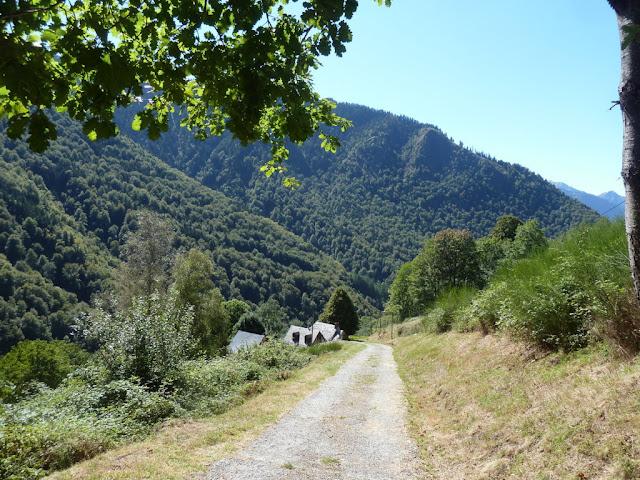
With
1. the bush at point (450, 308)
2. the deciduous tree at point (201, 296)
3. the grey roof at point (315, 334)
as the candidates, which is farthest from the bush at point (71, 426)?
the grey roof at point (315, 334)

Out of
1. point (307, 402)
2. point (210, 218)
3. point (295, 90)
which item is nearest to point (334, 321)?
point (307, 402)

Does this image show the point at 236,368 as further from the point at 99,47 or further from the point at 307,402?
the point at 99,47

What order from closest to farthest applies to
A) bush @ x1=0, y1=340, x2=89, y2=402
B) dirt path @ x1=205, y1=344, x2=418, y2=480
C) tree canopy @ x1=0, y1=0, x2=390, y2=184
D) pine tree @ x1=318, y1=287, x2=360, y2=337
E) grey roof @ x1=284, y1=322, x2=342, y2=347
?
tree canopy @ x1=0, y1=0, x2=390, y2=184 < dirt path @ x1=205, y1=344, x2=418, y2=480 < bush @ x1=0, y1=340, x2=89, y2=402 < grey roof @ x1=284, y1=322, x2=342, y2=347 < pine tree @ x1=318, y1=287, x2=360, y2=337

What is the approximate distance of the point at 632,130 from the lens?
3139 millimetres

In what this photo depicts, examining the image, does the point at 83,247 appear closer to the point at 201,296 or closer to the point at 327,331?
the point at 327,331

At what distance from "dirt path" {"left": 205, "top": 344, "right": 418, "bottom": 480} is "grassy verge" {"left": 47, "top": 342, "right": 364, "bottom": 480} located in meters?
0.30

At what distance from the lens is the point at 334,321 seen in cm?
6731

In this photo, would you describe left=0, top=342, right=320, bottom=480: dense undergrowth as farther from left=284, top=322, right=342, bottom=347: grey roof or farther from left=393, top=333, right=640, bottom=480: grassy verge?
left=284, top=322, right=342, bottom=347: grey roof

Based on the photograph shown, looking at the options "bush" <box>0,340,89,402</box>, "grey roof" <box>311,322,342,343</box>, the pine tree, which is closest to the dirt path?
"bush" <box>0,340,89,402</box>

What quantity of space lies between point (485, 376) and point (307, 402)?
4353mm

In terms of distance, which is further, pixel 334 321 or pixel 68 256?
pixel 68 256

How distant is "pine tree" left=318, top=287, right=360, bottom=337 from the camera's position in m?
67.5

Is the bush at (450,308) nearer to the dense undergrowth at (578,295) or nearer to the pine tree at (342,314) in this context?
the dense undergrowth at (578,295)

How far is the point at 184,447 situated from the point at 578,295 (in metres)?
7.37
